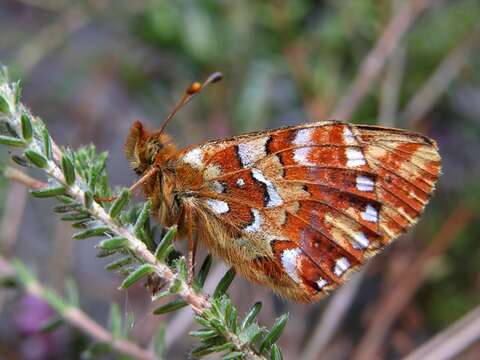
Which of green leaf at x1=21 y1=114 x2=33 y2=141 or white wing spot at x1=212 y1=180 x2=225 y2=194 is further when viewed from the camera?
white wing spot at x1=212 y1=180 x2=225 y2=194

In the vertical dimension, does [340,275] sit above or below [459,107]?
below

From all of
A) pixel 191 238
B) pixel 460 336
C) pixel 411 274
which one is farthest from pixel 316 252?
pixel 411 274

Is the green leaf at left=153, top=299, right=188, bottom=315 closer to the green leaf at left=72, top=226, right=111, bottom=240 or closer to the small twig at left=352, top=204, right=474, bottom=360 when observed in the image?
the green leaf at left=72, top=226, right=111, bottom=240

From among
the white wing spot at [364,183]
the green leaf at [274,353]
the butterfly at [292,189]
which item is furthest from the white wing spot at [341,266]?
the green leaf at [274,353]

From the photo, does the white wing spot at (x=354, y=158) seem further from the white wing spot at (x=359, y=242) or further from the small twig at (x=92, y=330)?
the small twig at (x=92, y=330)

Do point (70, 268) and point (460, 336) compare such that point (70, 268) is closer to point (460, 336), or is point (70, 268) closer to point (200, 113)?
point (200, 113)

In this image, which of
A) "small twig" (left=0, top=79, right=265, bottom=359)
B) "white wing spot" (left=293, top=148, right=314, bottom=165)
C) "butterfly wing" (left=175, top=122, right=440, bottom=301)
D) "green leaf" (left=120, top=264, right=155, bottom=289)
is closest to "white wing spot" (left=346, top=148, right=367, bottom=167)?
"butterfly wing" (left=175, top=122, right=440, bottom=301)

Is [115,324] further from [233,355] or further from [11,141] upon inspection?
[11,141]

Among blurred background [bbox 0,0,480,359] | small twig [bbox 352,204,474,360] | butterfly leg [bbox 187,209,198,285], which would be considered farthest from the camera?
blurred background [bbox 0,0,480,359]
